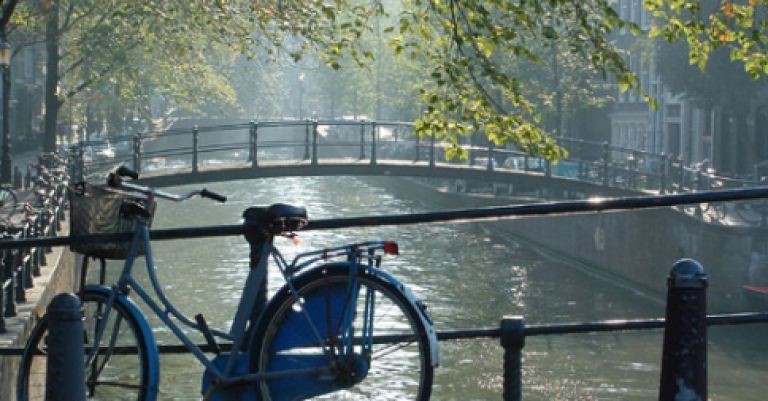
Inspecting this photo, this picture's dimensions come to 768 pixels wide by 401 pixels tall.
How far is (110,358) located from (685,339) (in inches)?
85.9

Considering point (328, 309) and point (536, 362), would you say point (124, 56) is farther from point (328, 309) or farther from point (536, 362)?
point (328, 309)

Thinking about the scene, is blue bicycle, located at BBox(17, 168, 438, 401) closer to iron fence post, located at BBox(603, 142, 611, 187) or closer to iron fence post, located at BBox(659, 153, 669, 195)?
iron fence post, located at BBox(659, 153, 669, 195)

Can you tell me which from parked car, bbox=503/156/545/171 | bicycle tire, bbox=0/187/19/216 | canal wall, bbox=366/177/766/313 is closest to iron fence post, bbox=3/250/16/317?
bicycle tire, bbox=0/187/19/216

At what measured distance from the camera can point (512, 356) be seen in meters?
4.17

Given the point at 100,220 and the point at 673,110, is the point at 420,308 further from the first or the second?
the point at 673,110

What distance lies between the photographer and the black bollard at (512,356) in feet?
13.6

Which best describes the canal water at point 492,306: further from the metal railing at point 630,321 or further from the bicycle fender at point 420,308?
the bicycle fender at point 420,308

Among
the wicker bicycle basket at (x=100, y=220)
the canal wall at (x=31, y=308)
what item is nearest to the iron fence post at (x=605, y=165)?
the canal wall at (x=31, y=308)

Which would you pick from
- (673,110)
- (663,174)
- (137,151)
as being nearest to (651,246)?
(663,174)

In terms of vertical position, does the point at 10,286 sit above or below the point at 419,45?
below

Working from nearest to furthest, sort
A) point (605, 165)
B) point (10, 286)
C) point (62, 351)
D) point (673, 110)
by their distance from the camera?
point (62, 351) → point (10, 286) → point (605, 165) → point (673, 110)

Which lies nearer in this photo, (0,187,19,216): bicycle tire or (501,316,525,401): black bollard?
(501,316,525,401): black bollard

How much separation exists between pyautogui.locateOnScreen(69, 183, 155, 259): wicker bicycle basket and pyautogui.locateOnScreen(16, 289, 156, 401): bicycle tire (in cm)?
14

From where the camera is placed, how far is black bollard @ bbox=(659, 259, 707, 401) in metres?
3.43
